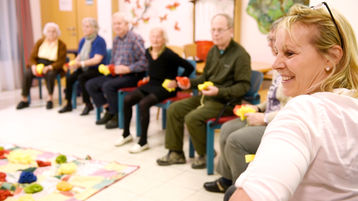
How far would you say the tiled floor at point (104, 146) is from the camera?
272cm

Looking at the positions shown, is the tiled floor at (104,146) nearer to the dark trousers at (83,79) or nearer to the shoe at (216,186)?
the shoe at (216,186)

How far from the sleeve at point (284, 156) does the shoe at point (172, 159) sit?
252 cm

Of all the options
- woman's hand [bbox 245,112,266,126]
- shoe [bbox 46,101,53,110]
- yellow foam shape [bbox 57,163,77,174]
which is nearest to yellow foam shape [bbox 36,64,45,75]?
shoe [bbox 46,101,53,110]

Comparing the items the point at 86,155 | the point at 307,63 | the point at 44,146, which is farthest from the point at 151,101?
the point at 307,63

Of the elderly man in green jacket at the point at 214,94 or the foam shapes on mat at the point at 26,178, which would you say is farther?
the elderly man in green jacket at the point at 214,94

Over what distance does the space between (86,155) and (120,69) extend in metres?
1.23

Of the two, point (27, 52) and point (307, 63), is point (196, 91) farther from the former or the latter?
point (27, 52)

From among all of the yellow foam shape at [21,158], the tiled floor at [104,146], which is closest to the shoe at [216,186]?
the tiled floor at [104,146]

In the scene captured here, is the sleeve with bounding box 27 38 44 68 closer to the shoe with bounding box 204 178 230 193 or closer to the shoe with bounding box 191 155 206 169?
the shoe with bounding box 191 155 206 169

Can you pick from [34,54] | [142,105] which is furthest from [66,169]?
[34,54]

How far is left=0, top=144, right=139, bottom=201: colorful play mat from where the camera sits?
8.75ft

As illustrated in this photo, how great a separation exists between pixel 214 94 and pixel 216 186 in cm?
74

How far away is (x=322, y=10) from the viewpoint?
2.89ft

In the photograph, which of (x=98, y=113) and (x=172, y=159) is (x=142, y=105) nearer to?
(x=172, y=159)
